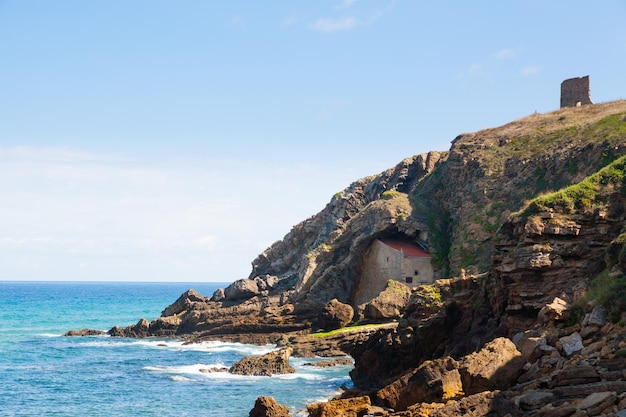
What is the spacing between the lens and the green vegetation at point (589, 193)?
29.2 m

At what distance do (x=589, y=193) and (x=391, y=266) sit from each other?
2873 cm

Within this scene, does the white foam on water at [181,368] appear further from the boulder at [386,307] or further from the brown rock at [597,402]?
the brown rock at [597,402]

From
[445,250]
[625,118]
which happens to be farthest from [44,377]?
[625,118]

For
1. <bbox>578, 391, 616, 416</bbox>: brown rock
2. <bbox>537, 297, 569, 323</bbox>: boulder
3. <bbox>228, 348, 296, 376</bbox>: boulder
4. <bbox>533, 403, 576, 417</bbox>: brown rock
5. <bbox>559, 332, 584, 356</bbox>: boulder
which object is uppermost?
<bbox>537, 297, 569, 323</bbox>: boulder

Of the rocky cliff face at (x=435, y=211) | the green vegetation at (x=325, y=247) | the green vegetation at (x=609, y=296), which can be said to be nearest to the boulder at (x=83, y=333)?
the rocky cliff face at (x=435, y=211)

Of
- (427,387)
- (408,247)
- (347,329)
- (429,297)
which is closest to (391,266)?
(408,247)

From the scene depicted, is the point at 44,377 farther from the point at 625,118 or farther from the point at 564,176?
the point at 625,118

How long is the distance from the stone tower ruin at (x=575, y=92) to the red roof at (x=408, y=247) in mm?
18457

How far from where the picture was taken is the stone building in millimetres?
55959

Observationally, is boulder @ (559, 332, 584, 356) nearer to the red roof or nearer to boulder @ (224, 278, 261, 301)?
the red roof

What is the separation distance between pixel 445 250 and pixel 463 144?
36.3 feet

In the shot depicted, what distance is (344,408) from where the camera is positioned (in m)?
24.1

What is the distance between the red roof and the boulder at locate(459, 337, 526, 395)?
3554cm

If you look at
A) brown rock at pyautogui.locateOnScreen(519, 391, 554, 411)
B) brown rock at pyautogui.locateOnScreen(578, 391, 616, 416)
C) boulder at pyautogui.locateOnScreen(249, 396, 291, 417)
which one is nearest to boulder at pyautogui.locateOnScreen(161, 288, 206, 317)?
boulder at pyautogui.locateOnScreen(249, 396, 291, 417)
